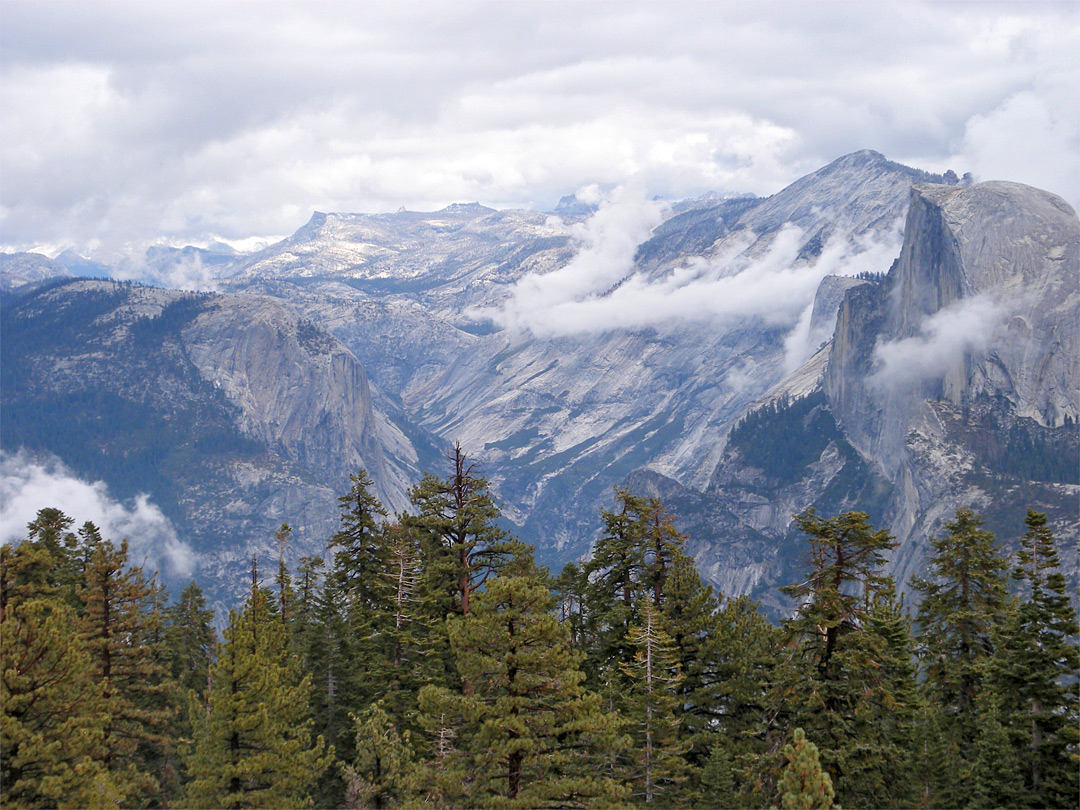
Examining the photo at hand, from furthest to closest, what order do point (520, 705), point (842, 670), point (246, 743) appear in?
point (246, 743) < point (842, 670) < point (520, 705)

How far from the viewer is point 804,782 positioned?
1098 inches

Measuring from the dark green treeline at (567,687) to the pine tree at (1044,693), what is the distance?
0.12m

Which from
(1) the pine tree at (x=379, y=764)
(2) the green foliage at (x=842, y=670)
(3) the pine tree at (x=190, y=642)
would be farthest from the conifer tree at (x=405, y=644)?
(3) the pine tree at (x=190, y=642)

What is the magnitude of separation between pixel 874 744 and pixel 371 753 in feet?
76.8

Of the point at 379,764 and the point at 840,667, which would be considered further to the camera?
the point at 379,764

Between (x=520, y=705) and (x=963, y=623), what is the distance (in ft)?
113

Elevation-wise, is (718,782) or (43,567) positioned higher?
(43,567)

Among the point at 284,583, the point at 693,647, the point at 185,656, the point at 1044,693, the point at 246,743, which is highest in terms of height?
the point at 284,583

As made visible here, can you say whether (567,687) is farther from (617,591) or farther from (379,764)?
(617,591)

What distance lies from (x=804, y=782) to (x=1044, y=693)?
19740 mm

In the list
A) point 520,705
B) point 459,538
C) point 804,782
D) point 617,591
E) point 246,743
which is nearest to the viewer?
point 804,782

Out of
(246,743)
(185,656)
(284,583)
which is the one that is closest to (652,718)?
(246,743)

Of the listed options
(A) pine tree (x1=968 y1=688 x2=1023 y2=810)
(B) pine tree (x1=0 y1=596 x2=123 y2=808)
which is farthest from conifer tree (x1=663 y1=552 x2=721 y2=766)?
(B) pine tree (x1=0 y1=596 x2=123 y2=808)

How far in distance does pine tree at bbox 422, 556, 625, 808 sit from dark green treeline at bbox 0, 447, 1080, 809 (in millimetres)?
94
